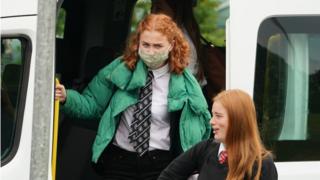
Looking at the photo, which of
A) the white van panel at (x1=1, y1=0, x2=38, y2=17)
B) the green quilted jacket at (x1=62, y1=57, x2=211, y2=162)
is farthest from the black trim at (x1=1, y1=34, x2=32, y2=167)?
the green quilted jacket at (x1=62, y1=57, x2=211, y2=162)

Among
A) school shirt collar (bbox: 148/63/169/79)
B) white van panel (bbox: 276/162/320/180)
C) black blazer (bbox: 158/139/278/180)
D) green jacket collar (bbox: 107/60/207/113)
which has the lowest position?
white van panel (bbox: 276/162/320/180)

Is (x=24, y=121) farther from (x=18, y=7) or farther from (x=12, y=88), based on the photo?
(x=18, y=7)

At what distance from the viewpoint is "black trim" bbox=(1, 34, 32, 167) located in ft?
14.8

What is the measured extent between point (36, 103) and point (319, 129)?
200cm

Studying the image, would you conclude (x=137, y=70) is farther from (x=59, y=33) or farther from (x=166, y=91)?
(x=59, y=33)

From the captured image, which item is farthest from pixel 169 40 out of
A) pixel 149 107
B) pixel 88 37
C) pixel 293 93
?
pixel 88 37

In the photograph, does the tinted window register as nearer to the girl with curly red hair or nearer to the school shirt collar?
the girl with curly red hair

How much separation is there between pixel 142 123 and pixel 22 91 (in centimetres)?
61

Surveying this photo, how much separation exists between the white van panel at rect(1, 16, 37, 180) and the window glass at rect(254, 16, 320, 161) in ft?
3.79

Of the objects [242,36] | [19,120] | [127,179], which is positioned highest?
[242,36]

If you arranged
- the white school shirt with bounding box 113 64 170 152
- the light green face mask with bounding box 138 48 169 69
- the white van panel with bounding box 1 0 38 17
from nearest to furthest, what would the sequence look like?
the white van panel with bounding box 1 0 38 17 → the light green face mask with bounding box 138 48 169 69 → the white school shirt with bounding box 113 64 170 152

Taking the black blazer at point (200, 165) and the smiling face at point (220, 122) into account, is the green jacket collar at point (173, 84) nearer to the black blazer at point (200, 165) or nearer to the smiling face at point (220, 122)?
the black blazer at point (200, 165)

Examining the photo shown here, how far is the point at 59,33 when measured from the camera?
691cm

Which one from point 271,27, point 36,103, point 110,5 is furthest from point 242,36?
point 110,5
